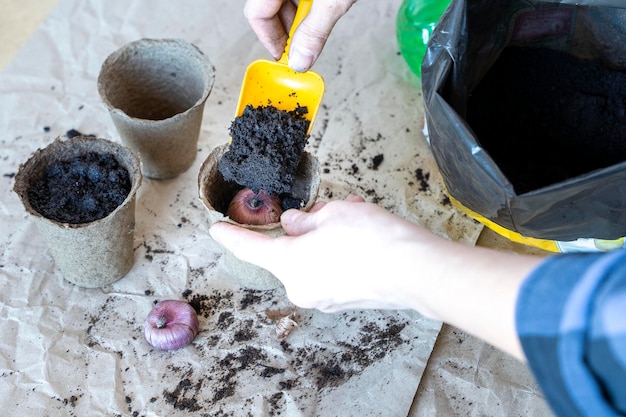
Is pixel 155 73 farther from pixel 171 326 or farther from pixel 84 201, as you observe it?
pixel 171 326

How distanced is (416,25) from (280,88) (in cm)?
57

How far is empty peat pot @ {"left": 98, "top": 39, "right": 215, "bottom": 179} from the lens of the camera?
1463mm

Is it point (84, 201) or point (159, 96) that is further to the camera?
point (159, 96)

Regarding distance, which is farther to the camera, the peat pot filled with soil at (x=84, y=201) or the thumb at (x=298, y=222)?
the peat pot filled with soil at (x=84, y=201)

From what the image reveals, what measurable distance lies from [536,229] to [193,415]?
2.64 ft

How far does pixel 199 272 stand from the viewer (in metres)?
1.49

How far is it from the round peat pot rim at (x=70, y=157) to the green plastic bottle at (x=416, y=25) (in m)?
0.81

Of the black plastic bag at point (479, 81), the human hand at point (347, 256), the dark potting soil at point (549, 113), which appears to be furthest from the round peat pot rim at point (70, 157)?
the dark potting soil at point (549, 113)

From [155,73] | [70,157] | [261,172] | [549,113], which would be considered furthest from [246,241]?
[549,113]

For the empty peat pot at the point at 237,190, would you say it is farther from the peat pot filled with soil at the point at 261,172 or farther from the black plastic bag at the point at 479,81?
the black plastic bag at the point at 479,81

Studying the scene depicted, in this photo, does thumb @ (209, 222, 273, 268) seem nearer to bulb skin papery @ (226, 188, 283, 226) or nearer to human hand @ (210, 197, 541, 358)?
human hand @ (210, 197, 541, 358)

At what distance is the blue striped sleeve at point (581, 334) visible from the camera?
0.66m

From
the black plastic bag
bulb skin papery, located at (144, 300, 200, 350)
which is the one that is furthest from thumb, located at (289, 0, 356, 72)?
bulb skin papery, located at (144, 300, 200, 350)

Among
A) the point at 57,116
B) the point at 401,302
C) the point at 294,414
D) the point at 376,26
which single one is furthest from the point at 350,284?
the point at 376,26
